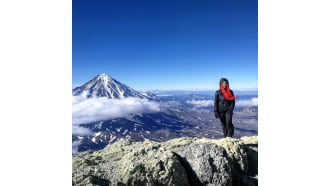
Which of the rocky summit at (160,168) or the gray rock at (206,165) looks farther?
the gray rock at (206,165)

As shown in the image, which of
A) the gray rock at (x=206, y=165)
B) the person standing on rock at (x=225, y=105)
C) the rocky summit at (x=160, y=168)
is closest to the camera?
the rocky summit at (x=160, y=168)

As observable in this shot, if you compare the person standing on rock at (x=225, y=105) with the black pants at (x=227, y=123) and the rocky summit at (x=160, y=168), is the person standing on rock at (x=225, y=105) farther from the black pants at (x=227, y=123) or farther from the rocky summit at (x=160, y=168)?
the rocky summit at (x=160, y=168)

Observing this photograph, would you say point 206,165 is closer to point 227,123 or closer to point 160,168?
point 160,168

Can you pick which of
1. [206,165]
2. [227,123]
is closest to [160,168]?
[206,165]

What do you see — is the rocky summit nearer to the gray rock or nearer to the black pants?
the gray rock

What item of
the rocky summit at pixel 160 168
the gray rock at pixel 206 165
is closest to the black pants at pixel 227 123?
the rocky summit at pixel 160 168

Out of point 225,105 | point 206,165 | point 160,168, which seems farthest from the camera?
point 225,105

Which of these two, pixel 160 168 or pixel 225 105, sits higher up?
pixel 225 105

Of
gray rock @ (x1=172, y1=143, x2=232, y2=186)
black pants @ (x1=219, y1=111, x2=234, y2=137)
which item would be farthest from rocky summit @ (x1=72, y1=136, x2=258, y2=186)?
black pants @ (x1=219, y1=111, x2=234, y2=137)
